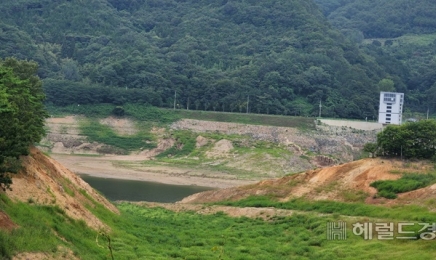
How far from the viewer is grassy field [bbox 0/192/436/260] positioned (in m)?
24.6

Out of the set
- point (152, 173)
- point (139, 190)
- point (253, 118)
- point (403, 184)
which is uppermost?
point (253, 118)

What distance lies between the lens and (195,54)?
154750mm

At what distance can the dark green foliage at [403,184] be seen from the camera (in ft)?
137

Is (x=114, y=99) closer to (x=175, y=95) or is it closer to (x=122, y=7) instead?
(x=175, y=95)

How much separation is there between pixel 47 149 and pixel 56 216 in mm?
76792

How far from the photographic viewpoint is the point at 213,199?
189 feet

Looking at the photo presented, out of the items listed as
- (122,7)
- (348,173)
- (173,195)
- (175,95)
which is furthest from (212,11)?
(348,173)

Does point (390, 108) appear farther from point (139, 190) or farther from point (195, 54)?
point (139, 190)

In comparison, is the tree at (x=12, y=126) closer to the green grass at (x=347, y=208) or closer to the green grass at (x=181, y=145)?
the green grass at (x=347, y=208)

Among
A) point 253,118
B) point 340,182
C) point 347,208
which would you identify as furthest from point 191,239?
point 253,118

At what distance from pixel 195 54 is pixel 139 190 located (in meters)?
87.7

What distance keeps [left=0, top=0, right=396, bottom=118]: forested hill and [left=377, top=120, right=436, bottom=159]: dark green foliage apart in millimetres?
73068

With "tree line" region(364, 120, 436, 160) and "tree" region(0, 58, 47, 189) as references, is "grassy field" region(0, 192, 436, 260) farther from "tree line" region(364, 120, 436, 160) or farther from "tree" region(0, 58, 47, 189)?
"tree line" region(364, 120, 436, 160)

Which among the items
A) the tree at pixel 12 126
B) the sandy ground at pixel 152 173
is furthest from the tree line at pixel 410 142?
the sandy ground at pixel 152 173
